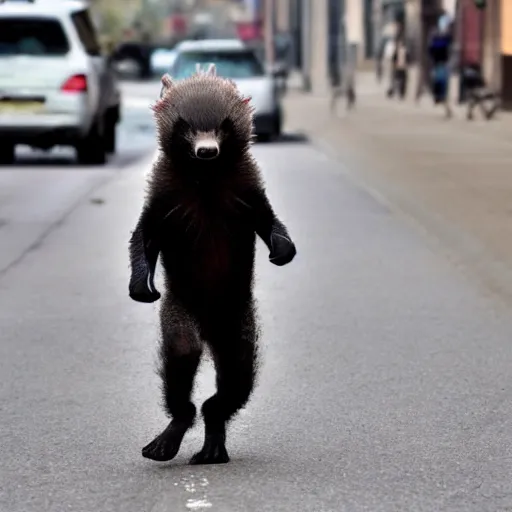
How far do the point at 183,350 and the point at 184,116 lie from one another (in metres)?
0.74

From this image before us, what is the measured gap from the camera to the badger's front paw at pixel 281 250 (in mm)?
5352

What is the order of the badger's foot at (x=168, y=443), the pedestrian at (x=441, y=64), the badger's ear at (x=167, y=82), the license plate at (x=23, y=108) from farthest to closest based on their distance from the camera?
the pedestrian at (x=441, y=64) → the license plate at (x=23, y=108) → the badger's foot at (x=168, y=443) → the badger's ear at (x=167, y=82)

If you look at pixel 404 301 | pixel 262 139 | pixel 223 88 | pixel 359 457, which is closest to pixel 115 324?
pixel 404 301

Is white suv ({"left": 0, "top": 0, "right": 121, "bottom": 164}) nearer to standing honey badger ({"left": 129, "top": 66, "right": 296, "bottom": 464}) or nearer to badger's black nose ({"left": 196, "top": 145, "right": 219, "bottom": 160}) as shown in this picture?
standing honey badger ({"left": 129, "top": 66, "right": 296, "bottom": 464})

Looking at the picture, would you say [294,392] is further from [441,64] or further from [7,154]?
[441,64]

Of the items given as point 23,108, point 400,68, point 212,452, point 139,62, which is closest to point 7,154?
point 23,108

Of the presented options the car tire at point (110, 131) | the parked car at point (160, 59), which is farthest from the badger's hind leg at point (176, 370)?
the parked car at point (160, 59)

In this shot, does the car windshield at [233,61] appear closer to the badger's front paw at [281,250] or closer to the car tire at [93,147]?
the car tire at [93,147]

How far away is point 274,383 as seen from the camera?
7723 millimetres

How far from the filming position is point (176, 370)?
558 centimetres

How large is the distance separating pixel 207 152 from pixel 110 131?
19987mm

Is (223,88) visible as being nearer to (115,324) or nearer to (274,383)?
(274,383)

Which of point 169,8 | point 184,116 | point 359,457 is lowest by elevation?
point 169,8

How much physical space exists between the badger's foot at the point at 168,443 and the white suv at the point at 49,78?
16.2 metres
